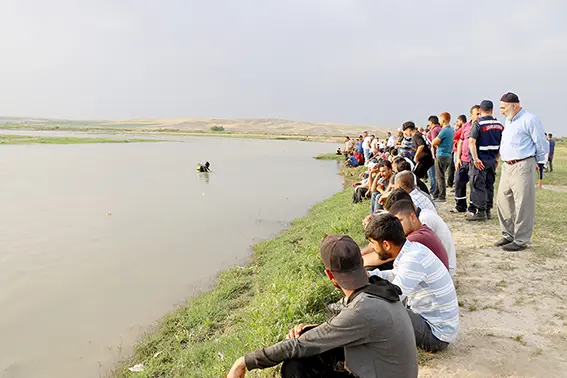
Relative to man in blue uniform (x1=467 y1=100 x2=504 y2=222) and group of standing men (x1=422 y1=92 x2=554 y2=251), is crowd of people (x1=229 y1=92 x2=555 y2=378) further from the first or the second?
man in blue uniform (x1=467 y1=100 x2=504 y2=222)

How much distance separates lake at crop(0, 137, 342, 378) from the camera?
5.08 m

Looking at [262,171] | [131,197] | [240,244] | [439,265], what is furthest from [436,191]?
[262,171]

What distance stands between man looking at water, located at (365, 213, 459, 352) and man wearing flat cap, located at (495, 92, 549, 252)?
3025 millimetres

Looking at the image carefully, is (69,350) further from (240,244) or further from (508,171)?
(508,171)

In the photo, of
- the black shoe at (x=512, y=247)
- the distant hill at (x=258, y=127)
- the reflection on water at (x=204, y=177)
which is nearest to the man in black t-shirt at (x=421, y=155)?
the black shoe at (x=512, y=247)

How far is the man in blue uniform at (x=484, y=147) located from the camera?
21.1 ft

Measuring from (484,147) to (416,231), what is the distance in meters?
4.05

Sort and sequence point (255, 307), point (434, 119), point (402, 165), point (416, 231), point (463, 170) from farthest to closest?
point (434, 119), point (463, 170), point (402, 165), point (255, 307), point (416, 231)

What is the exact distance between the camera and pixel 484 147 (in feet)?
21.5

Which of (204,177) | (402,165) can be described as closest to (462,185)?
(402,165)

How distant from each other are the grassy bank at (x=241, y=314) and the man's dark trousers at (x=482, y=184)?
215cm

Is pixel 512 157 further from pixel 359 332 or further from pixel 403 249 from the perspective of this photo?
pixel 359 332

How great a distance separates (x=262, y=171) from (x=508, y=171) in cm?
1704

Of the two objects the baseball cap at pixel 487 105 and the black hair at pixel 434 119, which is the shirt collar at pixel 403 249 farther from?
the black hair at pixel 434 119
